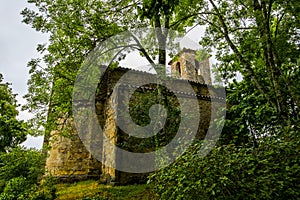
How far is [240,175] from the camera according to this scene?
13.0 feet

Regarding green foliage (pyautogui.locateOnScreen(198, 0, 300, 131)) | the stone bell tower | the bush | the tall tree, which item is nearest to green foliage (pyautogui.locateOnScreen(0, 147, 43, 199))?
the tall tree

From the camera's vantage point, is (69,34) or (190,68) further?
(190,68)

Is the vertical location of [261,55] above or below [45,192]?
above

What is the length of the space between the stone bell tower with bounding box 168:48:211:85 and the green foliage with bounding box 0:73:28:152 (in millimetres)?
12333

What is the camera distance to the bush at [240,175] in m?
3.76

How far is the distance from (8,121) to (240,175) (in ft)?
43.0

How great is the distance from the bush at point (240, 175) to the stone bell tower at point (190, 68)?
16466 mm

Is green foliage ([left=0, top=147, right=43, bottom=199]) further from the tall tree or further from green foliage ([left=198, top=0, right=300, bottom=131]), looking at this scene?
green foliage ([left=198, top=0, right=300, bottom=131])

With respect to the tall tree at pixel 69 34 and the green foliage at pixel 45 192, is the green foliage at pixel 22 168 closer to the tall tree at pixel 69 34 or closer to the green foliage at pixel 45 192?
the green foliage at pixel 45 192

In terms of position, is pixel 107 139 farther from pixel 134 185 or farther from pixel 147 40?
pixel 147 40

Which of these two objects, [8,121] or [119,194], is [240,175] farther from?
[8,121]

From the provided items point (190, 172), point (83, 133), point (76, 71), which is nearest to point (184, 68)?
point (83, 133)

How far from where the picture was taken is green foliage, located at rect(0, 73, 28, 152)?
45.3ft

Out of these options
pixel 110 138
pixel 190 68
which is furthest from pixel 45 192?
pixel 190 68
